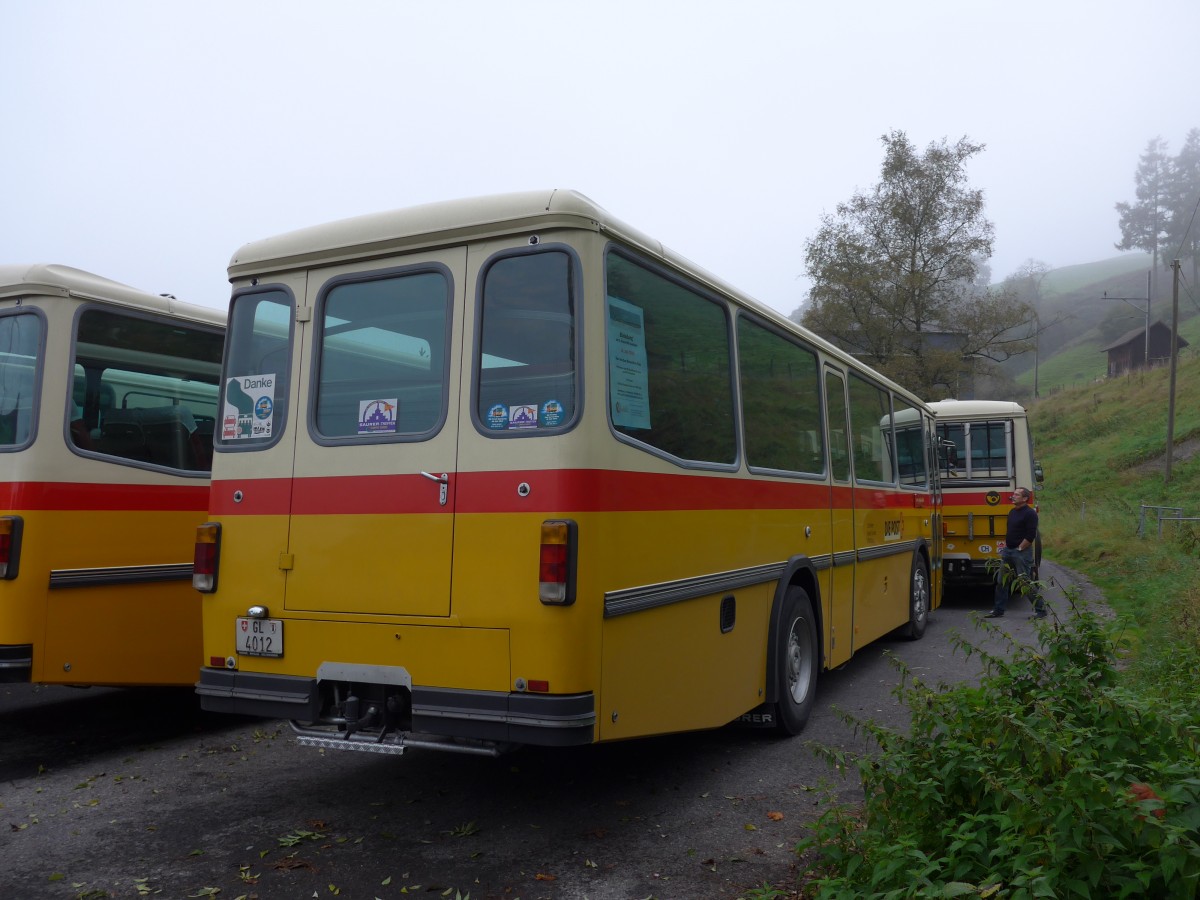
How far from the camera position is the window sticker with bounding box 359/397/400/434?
4.90 m

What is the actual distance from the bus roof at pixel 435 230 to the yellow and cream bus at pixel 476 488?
0.01 meters

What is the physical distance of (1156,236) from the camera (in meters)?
116

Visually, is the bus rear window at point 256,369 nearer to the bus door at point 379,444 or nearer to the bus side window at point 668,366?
the bus door at point 379,444

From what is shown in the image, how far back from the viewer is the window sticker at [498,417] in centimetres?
458

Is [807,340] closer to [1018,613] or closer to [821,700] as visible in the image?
[821,700]

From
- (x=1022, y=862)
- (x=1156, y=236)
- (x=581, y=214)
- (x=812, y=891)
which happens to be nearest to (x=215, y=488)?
(x=581, y=214)

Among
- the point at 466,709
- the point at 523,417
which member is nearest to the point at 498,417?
the point at 523,417

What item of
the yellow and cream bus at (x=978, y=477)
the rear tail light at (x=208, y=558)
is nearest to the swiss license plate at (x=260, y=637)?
the rear tail light at (x=208, y=558)

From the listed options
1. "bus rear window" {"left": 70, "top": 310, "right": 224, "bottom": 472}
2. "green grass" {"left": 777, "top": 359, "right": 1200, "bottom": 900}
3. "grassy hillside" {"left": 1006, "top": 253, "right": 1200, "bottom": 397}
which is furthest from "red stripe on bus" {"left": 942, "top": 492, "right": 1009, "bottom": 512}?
"grassy hillside" {"left": 1006, "top": 253, "right": 1200, "bottom": 397}

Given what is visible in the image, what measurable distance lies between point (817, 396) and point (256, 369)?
14.3 feet

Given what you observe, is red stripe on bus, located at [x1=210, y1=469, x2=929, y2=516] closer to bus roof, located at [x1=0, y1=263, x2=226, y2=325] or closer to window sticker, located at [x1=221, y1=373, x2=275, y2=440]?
window sticker, located at [x1=221, y1=373, x2=275, y2=440]

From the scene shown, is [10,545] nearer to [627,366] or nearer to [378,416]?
[378,416]

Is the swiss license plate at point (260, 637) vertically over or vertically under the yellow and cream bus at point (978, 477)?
under

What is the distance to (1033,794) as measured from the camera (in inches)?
135
